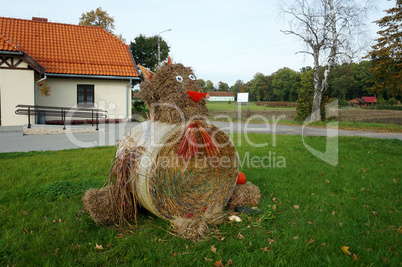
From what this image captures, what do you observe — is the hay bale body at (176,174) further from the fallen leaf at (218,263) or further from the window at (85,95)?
the window at (85,95)

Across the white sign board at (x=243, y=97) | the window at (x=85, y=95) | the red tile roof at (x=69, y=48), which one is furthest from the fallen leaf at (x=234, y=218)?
the white sign board at (x=243, y=97)

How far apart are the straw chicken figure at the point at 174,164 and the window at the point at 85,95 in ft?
52.0

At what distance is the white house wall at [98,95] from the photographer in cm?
1788

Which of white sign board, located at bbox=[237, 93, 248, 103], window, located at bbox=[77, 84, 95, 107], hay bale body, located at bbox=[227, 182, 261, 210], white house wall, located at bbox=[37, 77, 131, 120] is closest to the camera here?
hay bale body, located at bbox=[227, 182, 261, 210]

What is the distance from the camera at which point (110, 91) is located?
19.4 m

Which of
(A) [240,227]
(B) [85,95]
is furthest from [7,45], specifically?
(A) [240,227]

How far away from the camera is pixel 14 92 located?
15.4m

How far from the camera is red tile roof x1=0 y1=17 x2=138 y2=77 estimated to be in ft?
58.3

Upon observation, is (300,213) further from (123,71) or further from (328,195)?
(123,71)

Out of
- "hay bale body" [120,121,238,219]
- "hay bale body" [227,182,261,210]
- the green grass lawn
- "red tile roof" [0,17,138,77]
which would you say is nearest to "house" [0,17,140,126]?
"red tile roof" [0,17,138,77]

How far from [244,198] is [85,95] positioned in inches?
673

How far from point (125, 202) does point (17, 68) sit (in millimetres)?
15054

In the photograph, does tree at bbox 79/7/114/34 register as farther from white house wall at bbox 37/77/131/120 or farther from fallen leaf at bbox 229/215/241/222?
fallen leaf at bbox 229/215/241/222

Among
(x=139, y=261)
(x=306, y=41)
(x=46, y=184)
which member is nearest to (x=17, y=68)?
(x=46, y=184)
